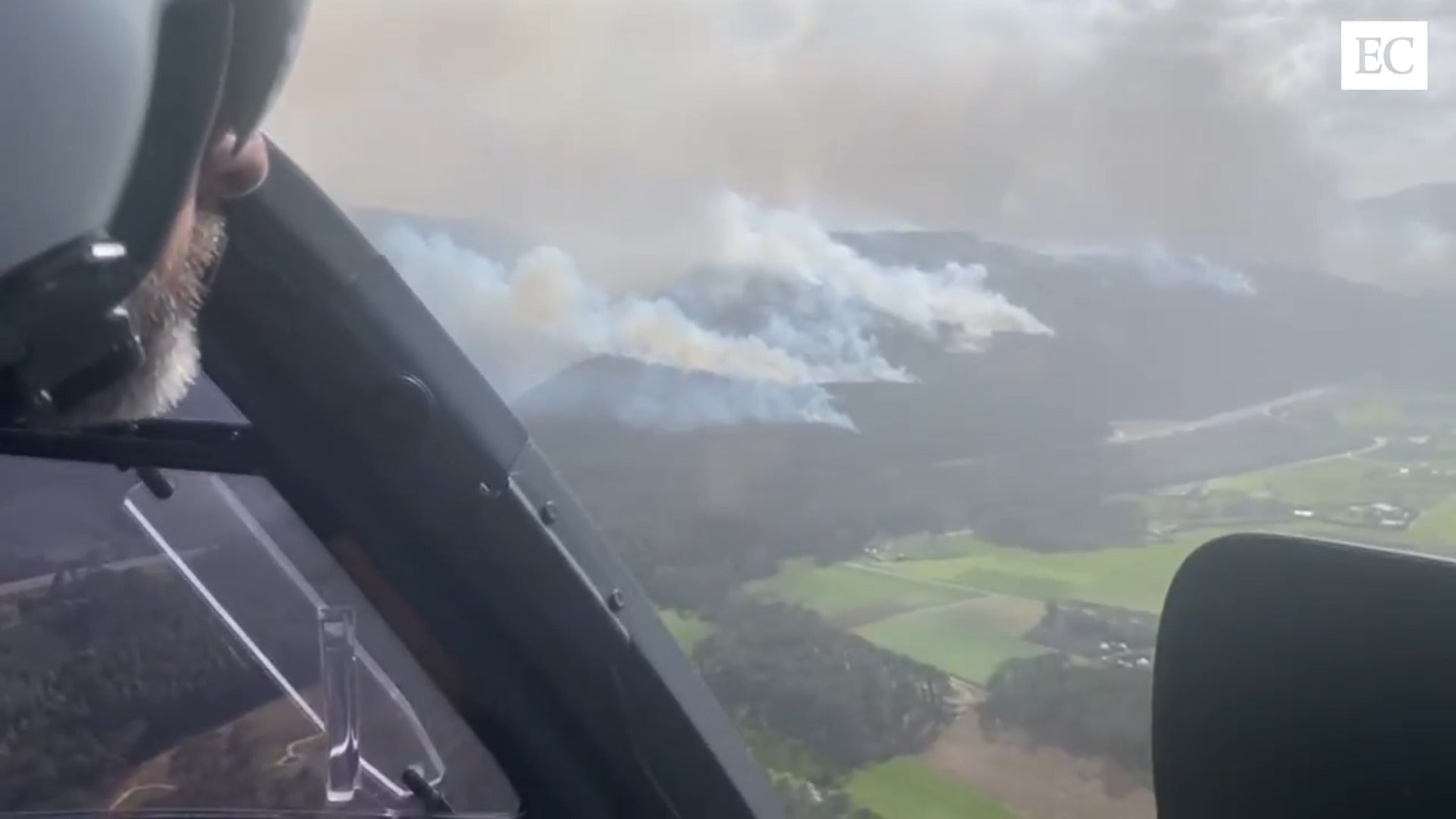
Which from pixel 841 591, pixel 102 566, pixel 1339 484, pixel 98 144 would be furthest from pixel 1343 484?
pixel 98 144

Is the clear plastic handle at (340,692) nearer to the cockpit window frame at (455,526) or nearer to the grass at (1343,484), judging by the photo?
the cockpit window frame at (455,526)

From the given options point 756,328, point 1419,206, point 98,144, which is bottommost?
point 756,328

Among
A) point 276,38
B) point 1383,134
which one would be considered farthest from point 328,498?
point 1383,134

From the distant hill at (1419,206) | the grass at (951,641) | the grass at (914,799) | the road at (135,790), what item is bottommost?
the grass at (914,799)

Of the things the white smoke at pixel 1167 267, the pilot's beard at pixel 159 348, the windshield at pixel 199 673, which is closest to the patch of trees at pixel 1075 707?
the white smoke at pixel 1167 267

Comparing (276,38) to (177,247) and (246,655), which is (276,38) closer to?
(177,247)

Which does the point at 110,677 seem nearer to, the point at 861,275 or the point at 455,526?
the point at 455,526
